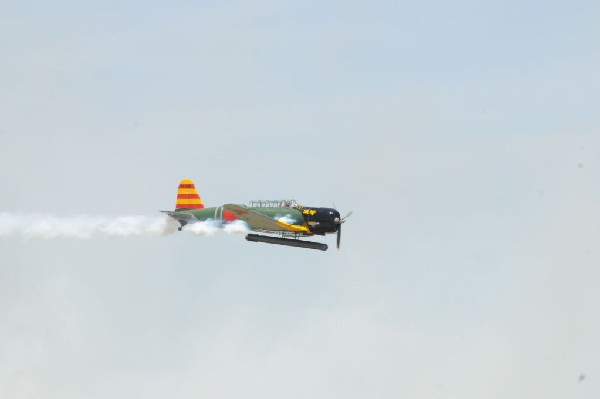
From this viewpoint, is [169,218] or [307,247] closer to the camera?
[307,247]

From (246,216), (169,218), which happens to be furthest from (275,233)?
(169,218)

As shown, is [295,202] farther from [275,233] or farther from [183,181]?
[183,181]

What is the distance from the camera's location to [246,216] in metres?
109

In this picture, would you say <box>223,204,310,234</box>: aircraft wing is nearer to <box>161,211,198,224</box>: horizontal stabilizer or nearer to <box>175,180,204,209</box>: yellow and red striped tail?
<box>161,211,198,224</box>: horizontal stabilizer

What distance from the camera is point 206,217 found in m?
113

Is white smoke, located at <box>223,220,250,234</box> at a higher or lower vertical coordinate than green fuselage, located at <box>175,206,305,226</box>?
lower

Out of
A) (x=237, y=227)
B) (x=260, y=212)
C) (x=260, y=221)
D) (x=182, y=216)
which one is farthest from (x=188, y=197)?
(x=260, y=221)

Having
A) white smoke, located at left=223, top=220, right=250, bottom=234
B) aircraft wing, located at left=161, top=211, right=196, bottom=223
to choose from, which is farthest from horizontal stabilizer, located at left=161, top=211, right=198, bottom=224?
white smoke, located at left=223, top=220, right=250, bottom=234

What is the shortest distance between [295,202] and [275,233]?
9.71 feet

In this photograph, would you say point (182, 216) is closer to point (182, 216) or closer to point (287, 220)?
point (182, 216)

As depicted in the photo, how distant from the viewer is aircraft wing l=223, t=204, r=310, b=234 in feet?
357

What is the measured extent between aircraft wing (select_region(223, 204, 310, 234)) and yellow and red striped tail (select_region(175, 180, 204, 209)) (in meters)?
7.59

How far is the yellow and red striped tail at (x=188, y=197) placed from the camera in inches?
4584

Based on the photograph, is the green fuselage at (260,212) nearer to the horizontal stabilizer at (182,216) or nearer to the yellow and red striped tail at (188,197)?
the horizontal stabilizer at (182,216)
